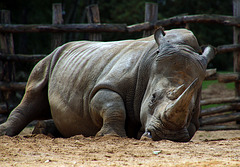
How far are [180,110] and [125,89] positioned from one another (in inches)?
36.0

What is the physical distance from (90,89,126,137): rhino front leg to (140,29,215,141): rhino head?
246 mm

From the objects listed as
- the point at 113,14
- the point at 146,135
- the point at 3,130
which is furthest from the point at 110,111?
the point at 113,14

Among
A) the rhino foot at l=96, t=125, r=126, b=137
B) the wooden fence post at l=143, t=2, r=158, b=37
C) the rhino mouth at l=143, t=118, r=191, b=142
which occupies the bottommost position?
the rhino foot at l=96, t=125, r=126, b=137

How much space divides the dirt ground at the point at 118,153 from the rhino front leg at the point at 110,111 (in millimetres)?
338

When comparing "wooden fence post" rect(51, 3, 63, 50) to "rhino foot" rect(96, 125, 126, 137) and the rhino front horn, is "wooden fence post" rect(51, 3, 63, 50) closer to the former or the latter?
"rhino foot" rect(96, 125, 126, 137)

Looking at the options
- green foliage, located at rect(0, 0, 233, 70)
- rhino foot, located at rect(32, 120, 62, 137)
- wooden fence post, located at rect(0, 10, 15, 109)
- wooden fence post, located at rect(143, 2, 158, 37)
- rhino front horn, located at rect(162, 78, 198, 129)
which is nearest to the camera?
rhino front horn, located at rect(162, 78, 198, 129)

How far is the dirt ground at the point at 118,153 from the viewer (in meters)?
2.68

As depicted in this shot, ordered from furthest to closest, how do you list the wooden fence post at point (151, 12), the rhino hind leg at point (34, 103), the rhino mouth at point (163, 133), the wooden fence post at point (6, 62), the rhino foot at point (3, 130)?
the wooden fence post at point (151, 12), the wooden fence post at point (6, 62), the rhino hind leg at point (34, 103), the rhino foot at point (3, 130), the rhino mouth at point (163, 133)

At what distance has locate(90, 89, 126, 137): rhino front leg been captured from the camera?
13.4 feet

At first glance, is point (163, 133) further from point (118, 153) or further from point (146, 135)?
point (118, 153)

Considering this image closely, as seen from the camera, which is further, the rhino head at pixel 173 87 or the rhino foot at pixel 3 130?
the rhino foot at pixel 3 130

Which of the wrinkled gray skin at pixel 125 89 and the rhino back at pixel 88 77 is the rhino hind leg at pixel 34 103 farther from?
the rhino back at pixel 88 77

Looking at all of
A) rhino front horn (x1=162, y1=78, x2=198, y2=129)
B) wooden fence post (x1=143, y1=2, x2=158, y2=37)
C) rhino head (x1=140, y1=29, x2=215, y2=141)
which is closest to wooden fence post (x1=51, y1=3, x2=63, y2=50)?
wooden fence post (x1=143, y1=2, x2=158, y2=37)

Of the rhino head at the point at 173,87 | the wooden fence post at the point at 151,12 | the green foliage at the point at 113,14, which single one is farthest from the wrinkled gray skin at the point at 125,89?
the green foliage at the point at 113,14
